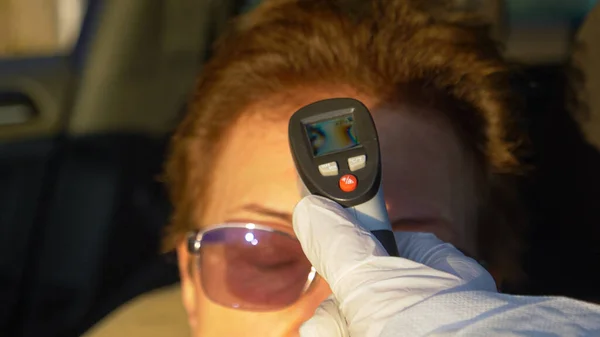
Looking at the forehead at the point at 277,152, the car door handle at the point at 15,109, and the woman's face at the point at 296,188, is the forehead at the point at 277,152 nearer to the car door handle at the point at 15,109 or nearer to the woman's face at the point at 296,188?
the woman's face at the point at 296,188

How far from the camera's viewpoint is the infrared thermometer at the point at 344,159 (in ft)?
2.32

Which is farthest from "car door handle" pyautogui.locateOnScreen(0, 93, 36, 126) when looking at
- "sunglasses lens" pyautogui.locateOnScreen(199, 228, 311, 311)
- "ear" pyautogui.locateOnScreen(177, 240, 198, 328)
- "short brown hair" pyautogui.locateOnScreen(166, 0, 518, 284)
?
"sunglasses lens" pyautogui.locateOnScreen(199, 228, 311, 311)

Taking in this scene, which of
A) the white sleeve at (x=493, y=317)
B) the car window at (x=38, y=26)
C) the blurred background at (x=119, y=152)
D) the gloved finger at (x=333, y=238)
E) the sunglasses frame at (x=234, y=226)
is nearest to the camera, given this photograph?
the white sleeve at (x=493, y=317)

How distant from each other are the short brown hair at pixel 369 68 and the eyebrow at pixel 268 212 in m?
0.20

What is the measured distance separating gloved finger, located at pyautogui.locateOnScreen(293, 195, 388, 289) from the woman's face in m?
0.21

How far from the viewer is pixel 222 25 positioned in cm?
142

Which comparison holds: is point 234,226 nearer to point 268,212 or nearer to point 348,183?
point 268,212

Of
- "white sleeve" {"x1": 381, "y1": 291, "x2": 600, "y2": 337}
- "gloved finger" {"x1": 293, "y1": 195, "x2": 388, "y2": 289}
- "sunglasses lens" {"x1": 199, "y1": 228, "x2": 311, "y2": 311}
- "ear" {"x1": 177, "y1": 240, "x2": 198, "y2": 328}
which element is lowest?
"ear" {"x1": 177, "y1": 240, "x2": 198, "y2": 328}

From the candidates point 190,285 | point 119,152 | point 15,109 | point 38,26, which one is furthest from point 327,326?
point 38,26

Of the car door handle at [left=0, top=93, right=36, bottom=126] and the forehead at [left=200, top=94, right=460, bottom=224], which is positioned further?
the car door handle at [left=0, top=93, right=36, bottom=126]

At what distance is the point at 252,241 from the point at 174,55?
59 cm

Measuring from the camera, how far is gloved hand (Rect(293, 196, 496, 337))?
637 millimetres

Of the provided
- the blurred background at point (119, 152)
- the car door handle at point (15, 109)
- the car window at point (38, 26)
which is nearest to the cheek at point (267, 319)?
the blurred background at point (119, 152)

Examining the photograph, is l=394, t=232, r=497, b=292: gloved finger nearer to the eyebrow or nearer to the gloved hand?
the gloved hand
